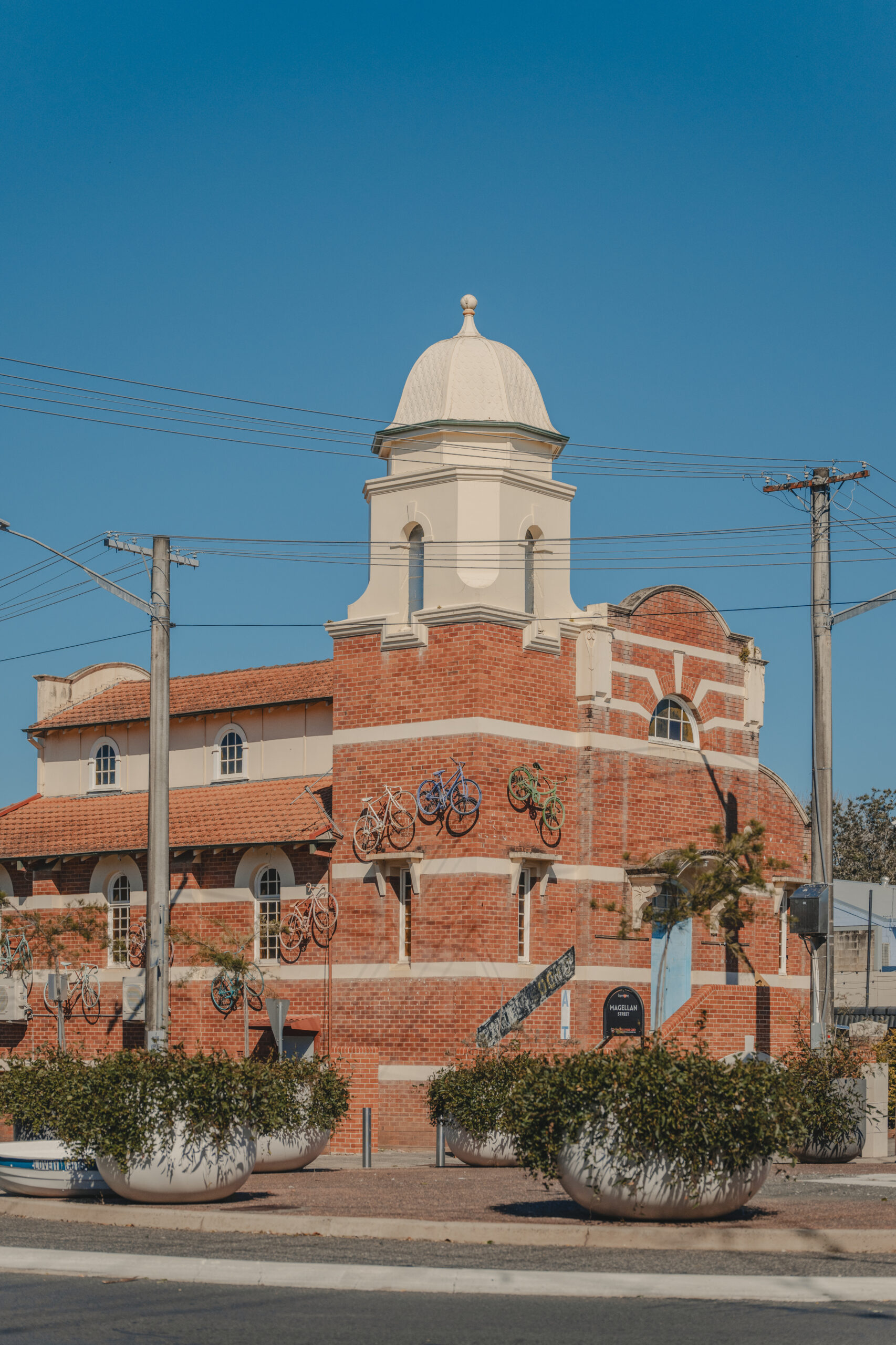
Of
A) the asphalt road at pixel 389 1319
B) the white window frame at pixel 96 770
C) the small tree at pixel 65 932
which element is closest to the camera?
the asphalt road at pixel 389 1319

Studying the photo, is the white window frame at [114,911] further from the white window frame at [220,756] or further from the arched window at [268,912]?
the arched window at [268,912]

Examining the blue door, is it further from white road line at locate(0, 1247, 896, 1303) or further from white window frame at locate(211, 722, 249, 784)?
white road line at locate(0, 1247, 896, 1303)

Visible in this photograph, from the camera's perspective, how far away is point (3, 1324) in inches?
419

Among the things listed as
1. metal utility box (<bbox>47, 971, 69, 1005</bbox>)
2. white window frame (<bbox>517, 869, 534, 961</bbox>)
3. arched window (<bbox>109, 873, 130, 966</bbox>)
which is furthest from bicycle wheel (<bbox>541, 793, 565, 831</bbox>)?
metal utility box (<bbox>47, 971, 69, 1005</bbox>)

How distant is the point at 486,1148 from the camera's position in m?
23.7

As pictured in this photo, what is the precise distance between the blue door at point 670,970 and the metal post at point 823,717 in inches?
180

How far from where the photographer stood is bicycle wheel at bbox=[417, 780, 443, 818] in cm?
2966

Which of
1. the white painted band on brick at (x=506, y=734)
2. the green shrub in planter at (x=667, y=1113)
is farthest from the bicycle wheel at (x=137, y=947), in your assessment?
the green shrub in planter at (x=667, y=1113)

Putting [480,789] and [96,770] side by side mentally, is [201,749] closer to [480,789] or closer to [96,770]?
[96,770]

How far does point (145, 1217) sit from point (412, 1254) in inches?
132

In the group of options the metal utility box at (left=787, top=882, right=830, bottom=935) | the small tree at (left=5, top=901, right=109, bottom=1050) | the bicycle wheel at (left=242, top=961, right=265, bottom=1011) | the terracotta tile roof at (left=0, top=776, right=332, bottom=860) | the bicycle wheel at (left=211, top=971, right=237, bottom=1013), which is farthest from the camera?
the small tree at (left=5, top=901, right=109, bottom=1050)

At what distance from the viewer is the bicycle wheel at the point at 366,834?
99.4ft

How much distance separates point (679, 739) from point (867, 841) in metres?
39.4

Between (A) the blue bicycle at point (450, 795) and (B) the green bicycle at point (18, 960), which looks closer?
(A) the blue bicycle at point (450, 795)
